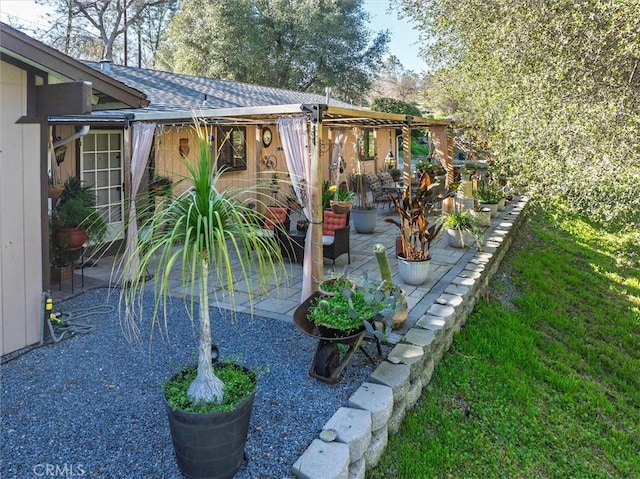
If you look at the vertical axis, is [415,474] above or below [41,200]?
below

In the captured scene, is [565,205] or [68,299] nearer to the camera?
[68,299]

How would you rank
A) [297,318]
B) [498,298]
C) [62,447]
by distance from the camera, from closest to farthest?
[62,447]
[297,318]
[498,298]

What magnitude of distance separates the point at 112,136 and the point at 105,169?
56cm

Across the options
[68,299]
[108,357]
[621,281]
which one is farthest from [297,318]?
[621,281]

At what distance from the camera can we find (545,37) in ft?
17.7

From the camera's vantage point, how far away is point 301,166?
215 inches

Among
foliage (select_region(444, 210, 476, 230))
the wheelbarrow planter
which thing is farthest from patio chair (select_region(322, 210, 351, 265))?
the wheelbarrow planter

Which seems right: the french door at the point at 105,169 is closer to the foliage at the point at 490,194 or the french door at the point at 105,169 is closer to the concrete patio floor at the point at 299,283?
the concrete patio floor at the point at 299,283

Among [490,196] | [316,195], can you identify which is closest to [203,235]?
[316,195]

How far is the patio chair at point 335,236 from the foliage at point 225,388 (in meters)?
3.78

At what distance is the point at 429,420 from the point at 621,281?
708 cm

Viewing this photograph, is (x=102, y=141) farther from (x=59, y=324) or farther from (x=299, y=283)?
(x=299, y=283)

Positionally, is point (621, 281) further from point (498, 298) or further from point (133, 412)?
point (133, 412)

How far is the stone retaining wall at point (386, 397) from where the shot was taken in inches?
111
